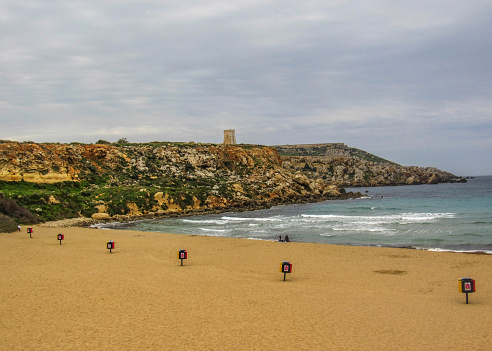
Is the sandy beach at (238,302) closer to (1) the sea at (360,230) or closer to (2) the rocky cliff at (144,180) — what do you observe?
(1) the sea at (360,230)

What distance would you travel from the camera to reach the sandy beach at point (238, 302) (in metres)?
7.61

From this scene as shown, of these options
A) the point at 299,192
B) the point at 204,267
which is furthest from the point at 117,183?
the point at 204,267

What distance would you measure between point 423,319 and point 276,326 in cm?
337

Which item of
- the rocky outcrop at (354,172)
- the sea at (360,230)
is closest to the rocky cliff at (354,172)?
the rocky outcrop at (354,172)

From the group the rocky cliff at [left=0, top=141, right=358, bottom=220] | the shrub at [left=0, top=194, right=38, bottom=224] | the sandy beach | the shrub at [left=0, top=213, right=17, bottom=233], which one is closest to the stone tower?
the rocky cliff at [left=0, top=141, right=358, bottom=220]

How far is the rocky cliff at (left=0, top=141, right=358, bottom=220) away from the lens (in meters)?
40.8

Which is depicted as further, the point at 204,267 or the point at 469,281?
the point at 204,267

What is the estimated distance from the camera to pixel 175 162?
65.1m

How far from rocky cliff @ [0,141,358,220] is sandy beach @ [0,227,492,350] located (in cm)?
2292

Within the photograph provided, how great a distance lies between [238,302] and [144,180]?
47594 mm

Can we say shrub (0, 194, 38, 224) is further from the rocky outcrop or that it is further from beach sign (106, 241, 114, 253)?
the rocky outcrop

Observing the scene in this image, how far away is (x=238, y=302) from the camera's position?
33.7 feet

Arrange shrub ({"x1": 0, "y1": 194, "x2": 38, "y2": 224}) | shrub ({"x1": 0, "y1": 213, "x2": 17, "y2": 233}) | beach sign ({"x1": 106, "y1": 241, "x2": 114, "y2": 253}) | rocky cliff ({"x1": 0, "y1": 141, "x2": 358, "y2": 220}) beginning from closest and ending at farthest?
beach sign ({"x1": 106, "y1": 241, "x2": 114, "y2": 253}) < shrub ({"x1": 0, "y1": 213, "x2": 17, "y2": 233}) < shrub ({"x1": 0, "y1": 194, "x2": 38, "y2": 224}) < rocky cliff ({"x1": 0, "y1": 141, "x2": 358, "y2": 220})

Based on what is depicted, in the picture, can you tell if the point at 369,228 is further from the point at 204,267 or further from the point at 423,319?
the point at 423,319
